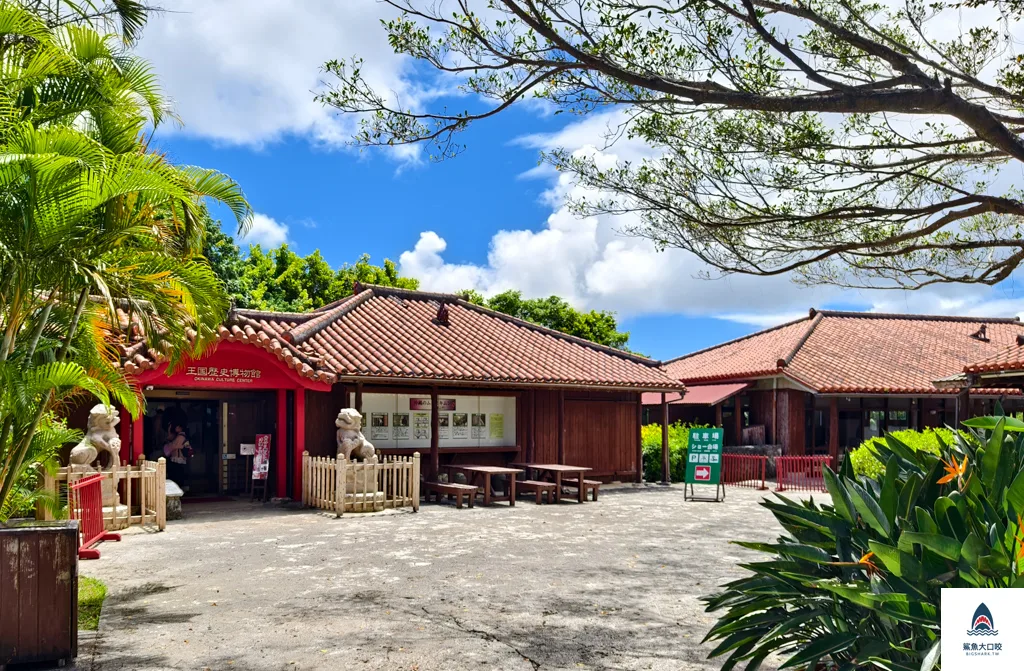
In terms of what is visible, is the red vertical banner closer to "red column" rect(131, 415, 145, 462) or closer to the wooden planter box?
"red column" rect(131, 415, 145, 462)

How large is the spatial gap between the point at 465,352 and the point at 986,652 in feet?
51.8

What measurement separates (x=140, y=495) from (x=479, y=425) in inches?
318

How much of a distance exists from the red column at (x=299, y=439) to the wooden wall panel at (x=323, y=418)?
47cm

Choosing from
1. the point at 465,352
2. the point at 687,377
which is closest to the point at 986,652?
the point at 465,352

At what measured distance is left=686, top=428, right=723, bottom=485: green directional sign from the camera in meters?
18.1

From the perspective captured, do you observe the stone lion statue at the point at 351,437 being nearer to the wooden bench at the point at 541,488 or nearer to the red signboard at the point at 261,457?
the red signboard at the point at 261,457

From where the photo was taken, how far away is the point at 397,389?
17562mm

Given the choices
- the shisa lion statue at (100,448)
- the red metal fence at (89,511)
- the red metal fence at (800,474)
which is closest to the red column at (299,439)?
the shisa lion statue at (100,448)

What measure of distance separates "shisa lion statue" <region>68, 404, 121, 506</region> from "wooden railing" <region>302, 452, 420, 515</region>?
3.39 metres

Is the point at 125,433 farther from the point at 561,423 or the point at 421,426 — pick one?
the point at 561,423

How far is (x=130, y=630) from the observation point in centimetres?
689

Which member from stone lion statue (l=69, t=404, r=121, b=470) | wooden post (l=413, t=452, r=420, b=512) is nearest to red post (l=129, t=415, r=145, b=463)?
stone lion statue (l=69, t=404, r=121, b=470)

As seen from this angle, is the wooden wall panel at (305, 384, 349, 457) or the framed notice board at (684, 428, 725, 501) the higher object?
the wooden wall panel at (305, 384, 349, 457)

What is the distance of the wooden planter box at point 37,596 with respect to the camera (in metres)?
5.89
